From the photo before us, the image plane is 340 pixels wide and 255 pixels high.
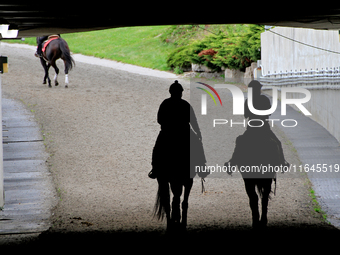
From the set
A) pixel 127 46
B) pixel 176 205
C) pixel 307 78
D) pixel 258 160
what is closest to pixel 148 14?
pixel 258 160

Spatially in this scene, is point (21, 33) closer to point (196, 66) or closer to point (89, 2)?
point (89, 2)

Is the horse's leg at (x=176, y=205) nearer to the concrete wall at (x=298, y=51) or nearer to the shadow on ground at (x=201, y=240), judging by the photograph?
the shadow on ground at (x=201, y=240)

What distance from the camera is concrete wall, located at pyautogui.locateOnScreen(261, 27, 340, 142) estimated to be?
1331cm

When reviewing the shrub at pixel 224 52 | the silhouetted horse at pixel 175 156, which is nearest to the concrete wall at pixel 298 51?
the shrub at pixel 224 52

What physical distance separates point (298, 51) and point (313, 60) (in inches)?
63.7

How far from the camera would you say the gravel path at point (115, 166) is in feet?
26.7

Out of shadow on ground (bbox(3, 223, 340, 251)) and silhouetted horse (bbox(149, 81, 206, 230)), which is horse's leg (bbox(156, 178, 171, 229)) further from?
shadow on ground (bbox(3, 223, 340, 251))

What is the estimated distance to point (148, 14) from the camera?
7.54 meters

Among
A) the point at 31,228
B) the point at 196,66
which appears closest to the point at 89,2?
the point at 31,228

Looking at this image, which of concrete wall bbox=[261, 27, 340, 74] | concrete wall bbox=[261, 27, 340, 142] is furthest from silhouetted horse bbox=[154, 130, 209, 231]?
concrete wall bbox=[261, 27, 340, 74]

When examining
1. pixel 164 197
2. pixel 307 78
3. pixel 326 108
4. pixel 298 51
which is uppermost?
pixel 298 51

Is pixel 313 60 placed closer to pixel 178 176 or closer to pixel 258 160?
pixel 258 160

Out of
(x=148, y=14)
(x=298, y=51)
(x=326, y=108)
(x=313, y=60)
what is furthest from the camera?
(x=298, y=51)

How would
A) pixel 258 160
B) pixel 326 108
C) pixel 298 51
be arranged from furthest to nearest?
pixel 298 51 < pixel 326 108 < pixel 258 160
